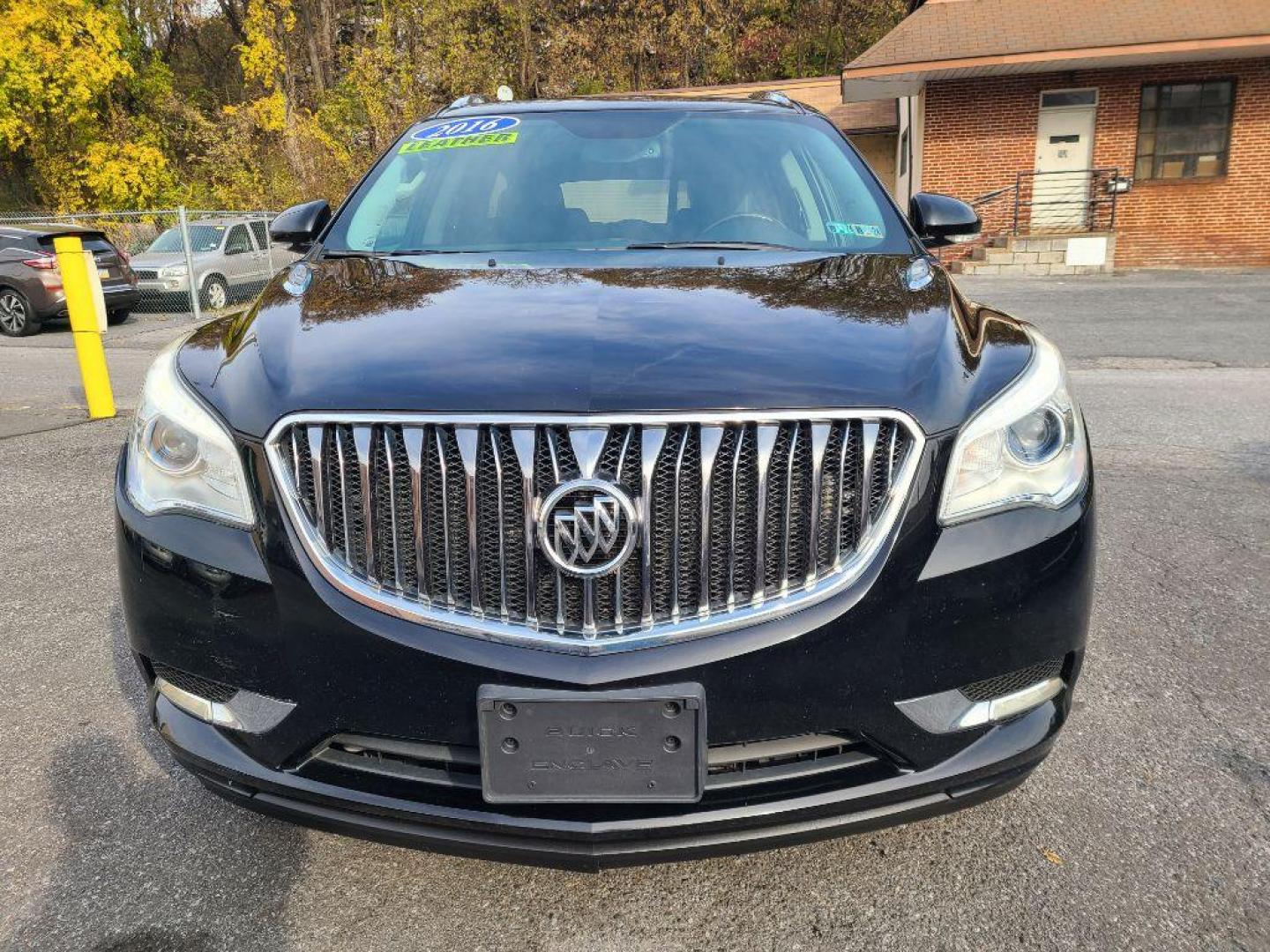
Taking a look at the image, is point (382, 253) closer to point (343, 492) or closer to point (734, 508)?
point (343, 492)

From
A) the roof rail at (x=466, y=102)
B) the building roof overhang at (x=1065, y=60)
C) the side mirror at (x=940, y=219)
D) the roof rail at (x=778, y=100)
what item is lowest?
the side mirror at (x=940, y=219)

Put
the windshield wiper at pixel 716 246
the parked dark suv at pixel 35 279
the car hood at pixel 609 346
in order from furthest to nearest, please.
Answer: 1. the parked dark suv at pixel 35 279
2. the windshield wiper at pixel 716 246
3. the car hood at pixel 609 346

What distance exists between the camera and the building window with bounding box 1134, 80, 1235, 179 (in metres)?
19.2

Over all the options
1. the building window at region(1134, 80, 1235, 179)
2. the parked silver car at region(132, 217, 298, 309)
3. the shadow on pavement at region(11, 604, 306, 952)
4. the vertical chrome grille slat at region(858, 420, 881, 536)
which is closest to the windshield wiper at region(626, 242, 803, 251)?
the vertical chrome grille slat at region(858, 420, 881, 536)

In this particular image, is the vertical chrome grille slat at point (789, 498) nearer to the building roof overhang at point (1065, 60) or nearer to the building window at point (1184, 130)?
the building roof overhang at point (1065, 60)

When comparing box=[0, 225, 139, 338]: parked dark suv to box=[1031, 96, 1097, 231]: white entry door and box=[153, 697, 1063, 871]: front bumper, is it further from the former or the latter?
box=[1031, 96, 1097, 231]: white entry door

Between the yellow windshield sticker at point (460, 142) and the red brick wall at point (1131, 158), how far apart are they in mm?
17991

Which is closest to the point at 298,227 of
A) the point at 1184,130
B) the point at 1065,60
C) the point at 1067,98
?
the point at 1065,60

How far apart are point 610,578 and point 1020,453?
2.73 feet

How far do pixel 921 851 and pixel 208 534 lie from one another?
5.42ft

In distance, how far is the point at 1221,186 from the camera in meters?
19.4

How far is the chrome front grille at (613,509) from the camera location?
1.73 metres

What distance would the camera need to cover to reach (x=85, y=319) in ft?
24.0

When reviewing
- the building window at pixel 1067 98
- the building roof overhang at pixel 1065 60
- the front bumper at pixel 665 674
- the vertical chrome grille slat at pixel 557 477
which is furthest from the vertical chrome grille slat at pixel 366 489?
the building window at pixel 1067 98
